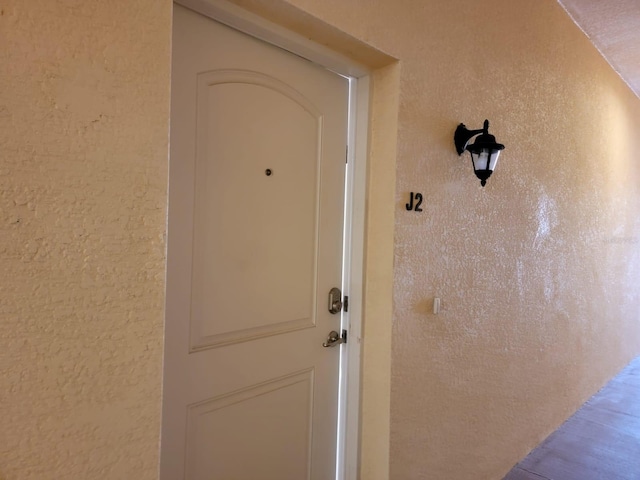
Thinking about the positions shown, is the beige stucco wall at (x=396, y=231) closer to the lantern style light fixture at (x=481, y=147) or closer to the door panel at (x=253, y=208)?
the lantern style light fixture at (x=481, y=147)

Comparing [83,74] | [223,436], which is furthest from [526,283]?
[83,74]

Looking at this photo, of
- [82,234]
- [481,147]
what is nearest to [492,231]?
[481,147]

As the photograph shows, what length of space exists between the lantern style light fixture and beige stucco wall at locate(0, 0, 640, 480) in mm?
58

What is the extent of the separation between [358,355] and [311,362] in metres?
0.20

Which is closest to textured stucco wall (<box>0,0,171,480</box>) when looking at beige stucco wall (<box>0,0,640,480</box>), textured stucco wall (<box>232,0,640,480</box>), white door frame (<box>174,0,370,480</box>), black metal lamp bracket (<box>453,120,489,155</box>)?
beige stucco wall (<box>0,0,640,480</box>)

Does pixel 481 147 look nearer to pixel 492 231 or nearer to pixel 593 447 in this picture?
pixel 492 231

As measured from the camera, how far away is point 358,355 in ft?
5.22

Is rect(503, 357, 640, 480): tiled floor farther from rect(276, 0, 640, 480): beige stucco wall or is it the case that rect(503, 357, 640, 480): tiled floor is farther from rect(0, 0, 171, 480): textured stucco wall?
rect(0, 0, 171, 480): textured stucco wall

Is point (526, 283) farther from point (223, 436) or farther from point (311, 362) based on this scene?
point (223, 436)

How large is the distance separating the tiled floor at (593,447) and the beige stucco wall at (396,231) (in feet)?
0.39

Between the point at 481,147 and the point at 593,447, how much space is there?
2142 millimetres

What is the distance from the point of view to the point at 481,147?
1.75 m

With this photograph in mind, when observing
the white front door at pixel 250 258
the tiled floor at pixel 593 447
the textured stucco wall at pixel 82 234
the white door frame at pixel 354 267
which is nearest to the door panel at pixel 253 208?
the white front door at pixel 250 258

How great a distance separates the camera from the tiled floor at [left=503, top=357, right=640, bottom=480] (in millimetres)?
2242
